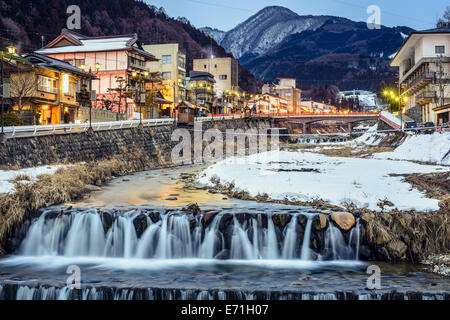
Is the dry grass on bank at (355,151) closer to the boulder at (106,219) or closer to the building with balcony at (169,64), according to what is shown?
the boulder at (106,219)

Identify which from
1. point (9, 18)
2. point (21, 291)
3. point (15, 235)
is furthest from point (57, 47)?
point (21, 291)

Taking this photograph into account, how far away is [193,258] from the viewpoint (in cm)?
1400

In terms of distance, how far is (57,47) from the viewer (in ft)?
202

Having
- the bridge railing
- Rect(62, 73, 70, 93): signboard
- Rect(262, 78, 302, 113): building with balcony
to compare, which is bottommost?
the bridge railing

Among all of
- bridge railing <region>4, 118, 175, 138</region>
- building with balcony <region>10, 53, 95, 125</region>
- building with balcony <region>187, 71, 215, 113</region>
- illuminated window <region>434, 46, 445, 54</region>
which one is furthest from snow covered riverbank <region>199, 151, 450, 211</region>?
building with balcony <region>187, 71, 215, 113</region>

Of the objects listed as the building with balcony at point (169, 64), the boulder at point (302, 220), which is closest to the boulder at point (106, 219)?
the boulder at point (302, 220)

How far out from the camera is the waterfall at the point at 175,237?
1371 centimetres

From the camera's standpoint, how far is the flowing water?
33.8 ft

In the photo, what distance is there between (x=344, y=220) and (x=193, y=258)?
5858 mm

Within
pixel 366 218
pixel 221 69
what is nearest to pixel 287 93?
pixel 221 69

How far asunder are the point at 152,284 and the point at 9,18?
92340mm

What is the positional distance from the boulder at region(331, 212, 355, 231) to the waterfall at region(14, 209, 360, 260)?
19 cm

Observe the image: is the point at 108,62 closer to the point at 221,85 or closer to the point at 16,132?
the point at 16,132

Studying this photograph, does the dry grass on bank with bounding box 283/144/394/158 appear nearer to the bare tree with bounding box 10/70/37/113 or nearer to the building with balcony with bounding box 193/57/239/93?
the bare tree with bounding box 10/70/37/113
